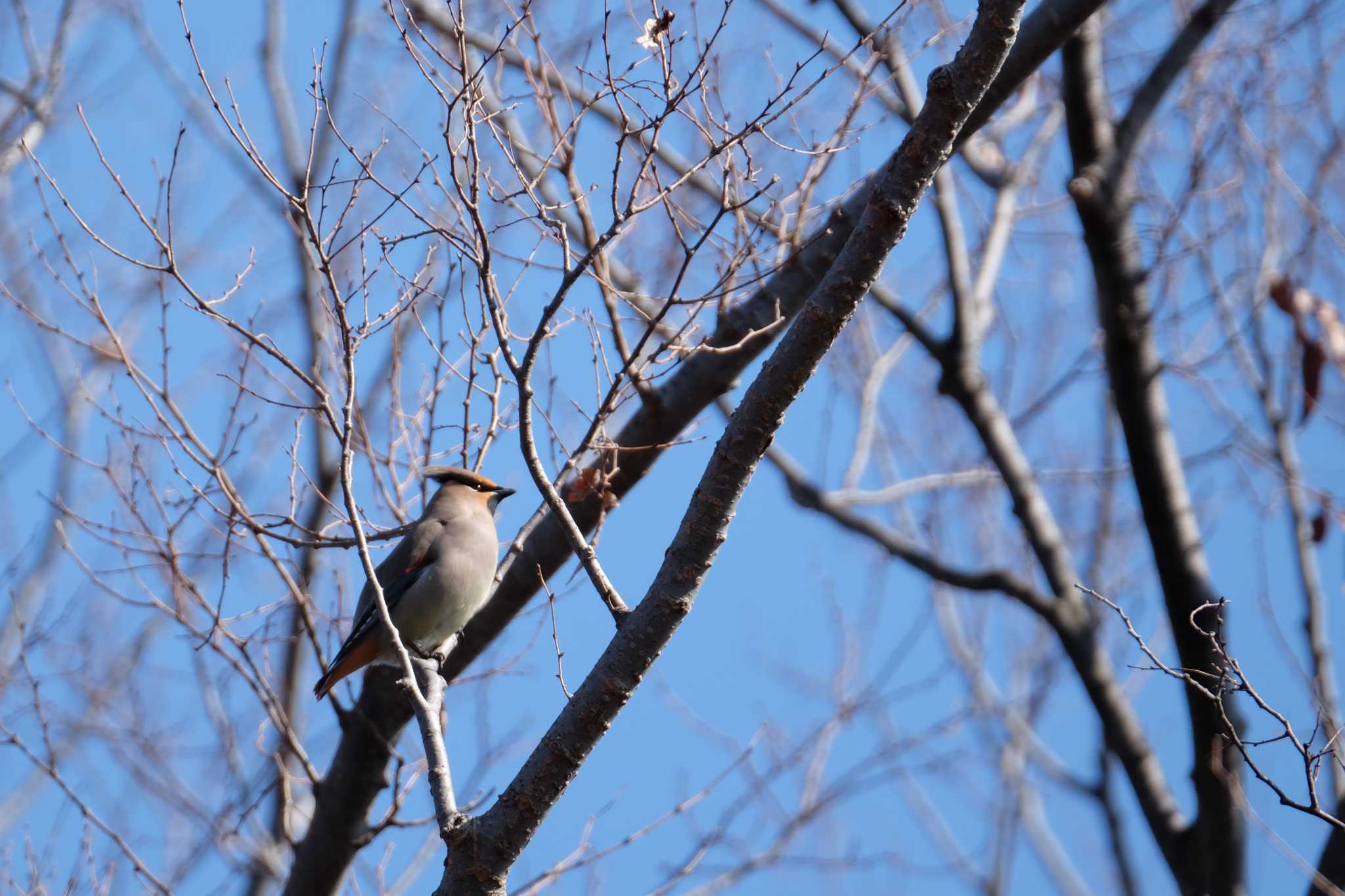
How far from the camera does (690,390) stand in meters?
5.05

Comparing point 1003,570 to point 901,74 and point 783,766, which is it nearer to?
point 783,766

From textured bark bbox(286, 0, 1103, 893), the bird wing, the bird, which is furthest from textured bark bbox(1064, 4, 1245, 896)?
the bird wing

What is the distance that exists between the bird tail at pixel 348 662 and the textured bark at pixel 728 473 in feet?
7.22

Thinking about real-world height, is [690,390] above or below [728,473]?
above

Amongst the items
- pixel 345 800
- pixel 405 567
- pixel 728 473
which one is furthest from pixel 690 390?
pixel 728 473

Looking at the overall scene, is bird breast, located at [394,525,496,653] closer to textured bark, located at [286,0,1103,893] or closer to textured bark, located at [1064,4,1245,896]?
textured bark, located at [286,0,1103,893]

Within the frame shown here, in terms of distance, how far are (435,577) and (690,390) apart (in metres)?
1.27

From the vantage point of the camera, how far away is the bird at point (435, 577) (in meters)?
5.25

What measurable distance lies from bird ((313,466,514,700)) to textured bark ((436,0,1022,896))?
2145mm

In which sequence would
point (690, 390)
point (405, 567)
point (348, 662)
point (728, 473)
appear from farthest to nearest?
point (405, 567) < point (348, 662) < point (690, 390) < point (728, 473)

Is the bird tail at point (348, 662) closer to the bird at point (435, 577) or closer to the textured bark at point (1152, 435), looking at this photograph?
the bird at point (435, 577)

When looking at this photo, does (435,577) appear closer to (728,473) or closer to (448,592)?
(448,592)

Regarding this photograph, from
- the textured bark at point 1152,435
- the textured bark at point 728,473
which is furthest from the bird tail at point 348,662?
the textured bark at point 1152,435

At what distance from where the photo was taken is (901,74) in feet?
21.8
